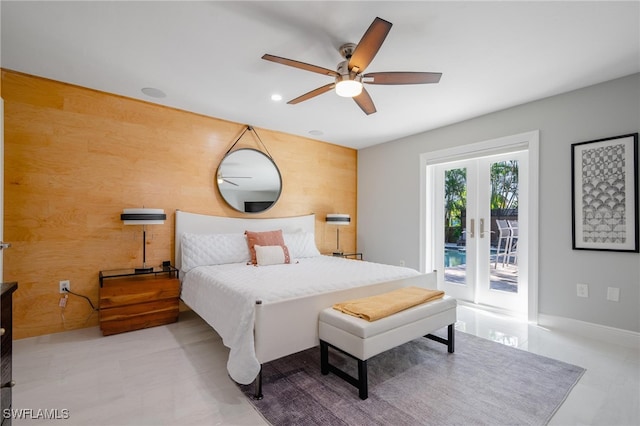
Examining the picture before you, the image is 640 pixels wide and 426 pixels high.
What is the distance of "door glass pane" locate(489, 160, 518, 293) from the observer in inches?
144

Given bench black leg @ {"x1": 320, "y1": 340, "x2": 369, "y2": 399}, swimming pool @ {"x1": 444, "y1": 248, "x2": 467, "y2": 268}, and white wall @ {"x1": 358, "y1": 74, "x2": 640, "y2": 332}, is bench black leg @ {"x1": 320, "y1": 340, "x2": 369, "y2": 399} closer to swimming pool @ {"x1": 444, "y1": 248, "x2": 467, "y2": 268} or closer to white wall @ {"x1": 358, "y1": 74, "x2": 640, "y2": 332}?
white wall @ {"x1": 358, "y1": 74, "x2": 640, "y2": 332}

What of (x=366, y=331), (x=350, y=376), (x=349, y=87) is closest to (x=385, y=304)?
(x=366, y=331)

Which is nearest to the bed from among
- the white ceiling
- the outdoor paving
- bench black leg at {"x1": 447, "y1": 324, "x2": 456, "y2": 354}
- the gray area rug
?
the gray area rug

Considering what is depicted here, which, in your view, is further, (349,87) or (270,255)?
(270,255)

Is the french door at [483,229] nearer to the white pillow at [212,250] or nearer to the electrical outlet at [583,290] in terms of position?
the electrical outlet at [583,290]

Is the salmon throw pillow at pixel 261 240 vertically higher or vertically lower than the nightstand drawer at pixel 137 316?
higher

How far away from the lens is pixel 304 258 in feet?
13.3

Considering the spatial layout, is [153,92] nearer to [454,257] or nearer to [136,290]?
[136,290]

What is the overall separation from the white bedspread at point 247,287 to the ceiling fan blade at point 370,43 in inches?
65.0

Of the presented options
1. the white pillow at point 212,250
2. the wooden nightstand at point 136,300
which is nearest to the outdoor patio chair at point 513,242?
the white pillow at point 212,250

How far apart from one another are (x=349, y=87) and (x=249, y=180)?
2.34 m

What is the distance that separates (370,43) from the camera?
183 cm

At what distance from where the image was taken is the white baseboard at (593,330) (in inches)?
106

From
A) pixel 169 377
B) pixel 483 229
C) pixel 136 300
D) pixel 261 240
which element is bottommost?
pixel 169 377
